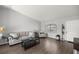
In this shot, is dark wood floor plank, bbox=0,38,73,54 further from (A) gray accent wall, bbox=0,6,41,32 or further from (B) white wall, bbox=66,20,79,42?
(A) gray accent wall, bbox=0,6,41,32

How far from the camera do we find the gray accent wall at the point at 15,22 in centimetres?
171

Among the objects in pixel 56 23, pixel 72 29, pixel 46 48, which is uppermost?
pixel 56 23

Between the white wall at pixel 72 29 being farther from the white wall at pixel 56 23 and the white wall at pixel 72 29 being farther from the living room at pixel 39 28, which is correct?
the white wall at pixel 56 23

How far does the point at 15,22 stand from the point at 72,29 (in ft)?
4.37

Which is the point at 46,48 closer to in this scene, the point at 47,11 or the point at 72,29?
the point at 72,29

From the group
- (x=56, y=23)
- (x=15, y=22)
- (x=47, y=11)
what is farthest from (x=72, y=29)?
(x=15, y=22)

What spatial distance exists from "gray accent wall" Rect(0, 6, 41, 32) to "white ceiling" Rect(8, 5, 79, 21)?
0.10 metres

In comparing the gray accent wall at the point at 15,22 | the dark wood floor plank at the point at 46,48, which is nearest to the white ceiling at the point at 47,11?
the gray accent wall at the point at 15,22

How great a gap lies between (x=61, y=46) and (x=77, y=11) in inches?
34.4

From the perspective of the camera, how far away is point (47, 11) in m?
1.82

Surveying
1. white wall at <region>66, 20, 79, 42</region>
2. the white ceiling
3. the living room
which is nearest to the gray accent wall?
the living room

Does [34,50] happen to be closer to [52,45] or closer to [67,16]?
[52,45]

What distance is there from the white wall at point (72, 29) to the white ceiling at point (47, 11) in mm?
184
